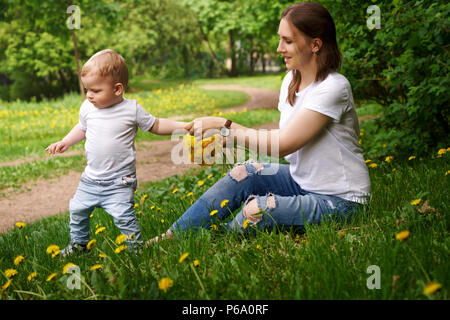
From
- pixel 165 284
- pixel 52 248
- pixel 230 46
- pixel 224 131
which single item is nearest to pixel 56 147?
pixel 52 248

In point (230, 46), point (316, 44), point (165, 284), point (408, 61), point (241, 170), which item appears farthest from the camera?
point (230, 46)

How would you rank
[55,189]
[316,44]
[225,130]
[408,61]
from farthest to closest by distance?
1. [55,189]
2. [408,61]
3. [225,130]
4. [316,44]

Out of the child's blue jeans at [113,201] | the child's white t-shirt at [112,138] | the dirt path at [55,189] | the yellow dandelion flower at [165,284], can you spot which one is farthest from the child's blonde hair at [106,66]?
the dirt path at [55,189]

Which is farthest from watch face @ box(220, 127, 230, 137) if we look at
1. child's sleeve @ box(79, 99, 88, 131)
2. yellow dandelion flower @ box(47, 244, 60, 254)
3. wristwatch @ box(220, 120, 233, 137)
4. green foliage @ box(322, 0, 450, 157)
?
green foliage @ box(322, 0, 450, 157)

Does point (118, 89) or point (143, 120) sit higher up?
point (118, 89)

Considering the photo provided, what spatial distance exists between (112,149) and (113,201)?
33 centimetres

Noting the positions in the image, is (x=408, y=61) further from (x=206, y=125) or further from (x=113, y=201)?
(x=113, y=201)

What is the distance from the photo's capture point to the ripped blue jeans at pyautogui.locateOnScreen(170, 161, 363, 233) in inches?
86.0

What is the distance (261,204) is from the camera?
218 centimetres

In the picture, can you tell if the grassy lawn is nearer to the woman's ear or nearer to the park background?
the park background

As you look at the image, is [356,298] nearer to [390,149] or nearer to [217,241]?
[217,241]

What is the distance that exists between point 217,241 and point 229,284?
24.0 inches

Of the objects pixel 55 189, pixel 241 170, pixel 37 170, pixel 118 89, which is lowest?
pixel 55 189

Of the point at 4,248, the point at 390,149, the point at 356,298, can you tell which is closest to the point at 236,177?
the point at 356,298
